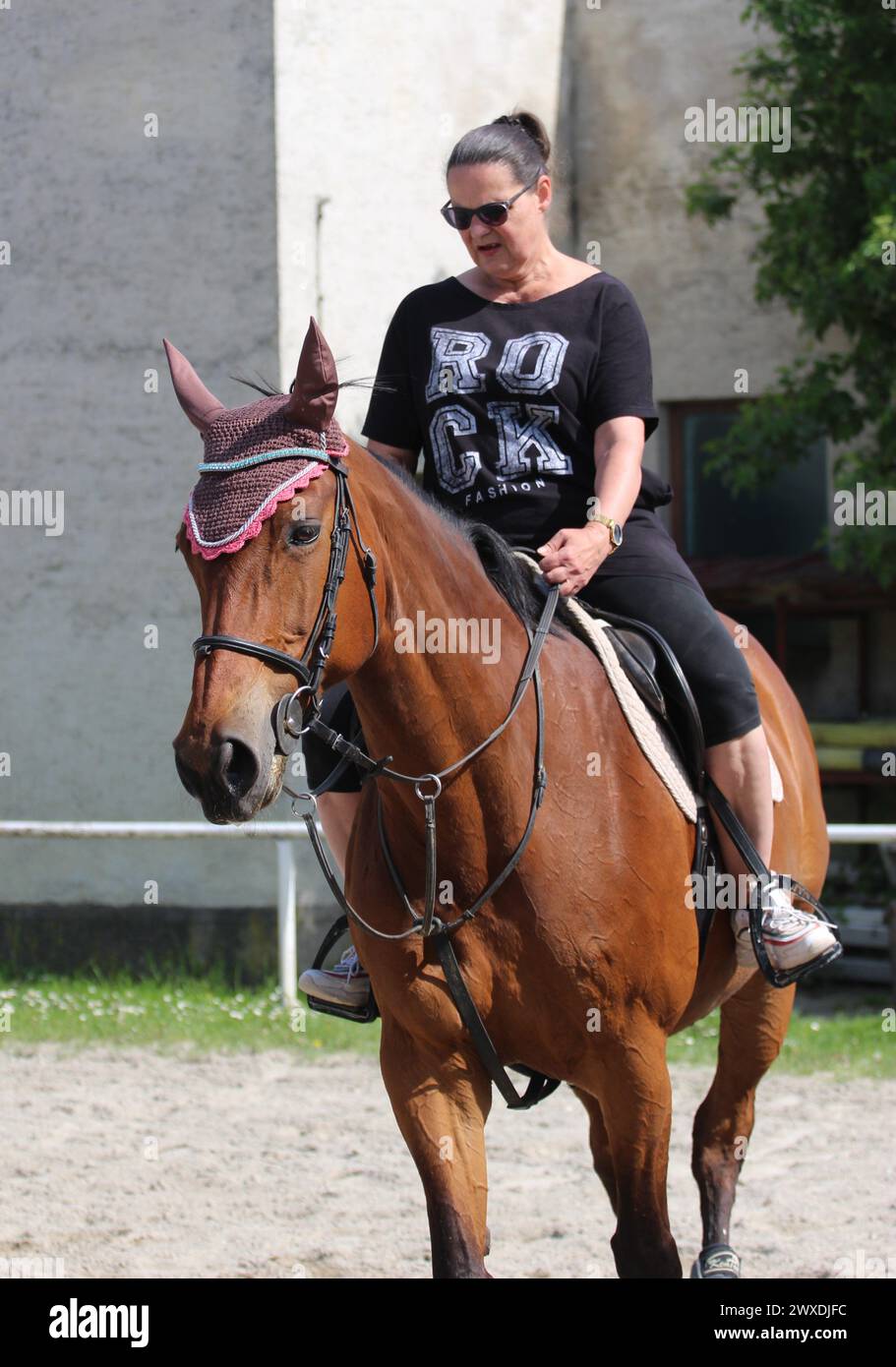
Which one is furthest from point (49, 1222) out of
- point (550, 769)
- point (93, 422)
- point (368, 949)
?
point (93, 422)

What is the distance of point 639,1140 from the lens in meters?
3.52

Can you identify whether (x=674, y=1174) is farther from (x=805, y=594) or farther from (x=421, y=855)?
(x=805, y=594)

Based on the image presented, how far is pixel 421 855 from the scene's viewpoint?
11.2 ft

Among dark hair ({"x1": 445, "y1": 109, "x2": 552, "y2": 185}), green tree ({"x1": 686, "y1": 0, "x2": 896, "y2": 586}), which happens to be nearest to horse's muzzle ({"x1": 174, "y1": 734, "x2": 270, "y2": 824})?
dark hair ({"x1": 445, "y1": 109, "x2": 552, "y2": 185})

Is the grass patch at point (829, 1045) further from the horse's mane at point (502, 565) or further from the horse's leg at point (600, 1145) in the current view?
the horse's mane at point (502, 565)

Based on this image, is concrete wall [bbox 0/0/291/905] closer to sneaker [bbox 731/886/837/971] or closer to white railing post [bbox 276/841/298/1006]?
white railing post [bbox 276/841/298/1006]

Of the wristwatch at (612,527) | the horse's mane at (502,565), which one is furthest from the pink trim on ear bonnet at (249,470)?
the wristwatch at (612,527)

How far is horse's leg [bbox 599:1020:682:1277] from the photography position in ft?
11.5

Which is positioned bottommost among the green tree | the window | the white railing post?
the white railing post

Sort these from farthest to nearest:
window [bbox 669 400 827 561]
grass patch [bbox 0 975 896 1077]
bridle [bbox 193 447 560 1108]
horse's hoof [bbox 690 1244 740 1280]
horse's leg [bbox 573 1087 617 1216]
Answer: window [bbox 669 400 827 561] → grass patch [bbox 0 975 896 1077] → horse's hoof [bbox 690 1244 740 1280] → horse's leg [bbox 573 1087 617 1216] → bridle [bbox 193 447 560 1108]

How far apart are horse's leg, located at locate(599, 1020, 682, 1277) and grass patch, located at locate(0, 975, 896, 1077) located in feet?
14.1

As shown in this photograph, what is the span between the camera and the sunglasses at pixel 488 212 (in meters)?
3.69

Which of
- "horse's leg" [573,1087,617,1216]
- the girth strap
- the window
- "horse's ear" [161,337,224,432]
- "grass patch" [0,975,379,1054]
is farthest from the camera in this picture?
the window

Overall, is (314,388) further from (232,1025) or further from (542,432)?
(232,1025)
